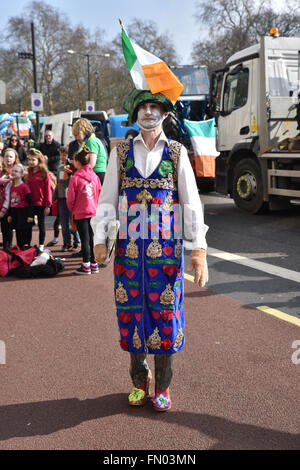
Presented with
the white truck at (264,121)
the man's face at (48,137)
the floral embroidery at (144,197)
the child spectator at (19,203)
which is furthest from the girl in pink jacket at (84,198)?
the man's face at (48,137)

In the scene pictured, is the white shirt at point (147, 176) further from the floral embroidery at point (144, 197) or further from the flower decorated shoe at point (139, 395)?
the flower decorated shoe at point (139, 395)

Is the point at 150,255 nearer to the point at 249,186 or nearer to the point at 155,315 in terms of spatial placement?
the point at 155,315

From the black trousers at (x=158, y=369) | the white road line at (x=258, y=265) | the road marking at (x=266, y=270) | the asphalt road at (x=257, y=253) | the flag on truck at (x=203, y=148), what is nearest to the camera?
the black trousers at (x=158, y=369)

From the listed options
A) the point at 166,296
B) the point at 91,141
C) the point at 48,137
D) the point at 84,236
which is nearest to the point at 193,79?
the point at 48,137

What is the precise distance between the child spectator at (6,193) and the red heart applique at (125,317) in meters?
4.47

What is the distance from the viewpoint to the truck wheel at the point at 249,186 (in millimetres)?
9906

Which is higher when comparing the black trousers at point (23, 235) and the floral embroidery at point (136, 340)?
the black trousers at point (23, 235)

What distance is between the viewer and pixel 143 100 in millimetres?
2801

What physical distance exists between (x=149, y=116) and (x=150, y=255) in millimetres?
790

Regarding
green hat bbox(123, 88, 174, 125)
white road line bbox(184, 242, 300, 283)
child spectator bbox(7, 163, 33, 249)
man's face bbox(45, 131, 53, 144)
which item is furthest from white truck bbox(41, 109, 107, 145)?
green hat bbox(123, 88, 174, 125)

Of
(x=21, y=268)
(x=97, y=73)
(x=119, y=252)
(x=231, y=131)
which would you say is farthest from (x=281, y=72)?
(x=97, y=73)

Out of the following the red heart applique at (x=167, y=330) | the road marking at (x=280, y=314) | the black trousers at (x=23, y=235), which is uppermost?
the black trousers at (x=23, y=235)

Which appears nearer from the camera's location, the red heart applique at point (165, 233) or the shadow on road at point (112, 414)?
the shadow on road at point (112, 414)

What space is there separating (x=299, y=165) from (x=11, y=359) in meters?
6.80
